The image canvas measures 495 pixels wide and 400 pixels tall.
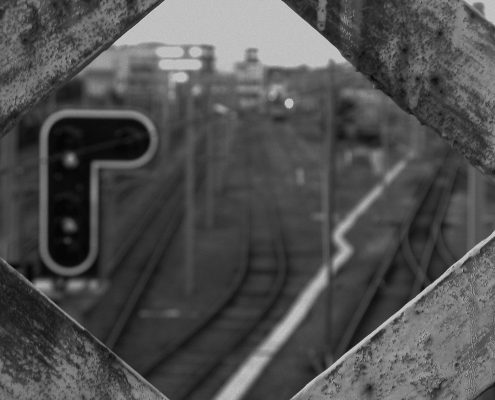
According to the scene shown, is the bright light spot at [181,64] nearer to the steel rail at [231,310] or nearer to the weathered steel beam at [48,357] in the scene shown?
the steel rail at [231,310]

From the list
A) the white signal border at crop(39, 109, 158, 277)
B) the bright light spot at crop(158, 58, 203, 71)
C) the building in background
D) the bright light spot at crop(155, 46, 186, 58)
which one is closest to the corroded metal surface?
the white signal border at crop(39, 109, 158, 277)

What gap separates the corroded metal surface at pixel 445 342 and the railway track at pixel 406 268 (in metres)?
17.7

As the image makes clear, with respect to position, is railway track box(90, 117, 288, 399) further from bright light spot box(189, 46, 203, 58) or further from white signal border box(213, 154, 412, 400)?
bright light spot box(189, 46, 203, 58)

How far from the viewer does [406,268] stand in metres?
27.8

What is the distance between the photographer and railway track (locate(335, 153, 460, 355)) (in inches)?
862

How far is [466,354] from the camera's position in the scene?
1.46m

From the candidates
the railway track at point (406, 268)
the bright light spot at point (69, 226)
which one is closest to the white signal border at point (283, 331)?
the railway track at point (406, 268)

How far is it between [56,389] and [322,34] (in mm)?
526

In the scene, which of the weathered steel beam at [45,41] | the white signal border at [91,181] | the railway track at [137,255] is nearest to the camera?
the weathered steel beam at [45,41]

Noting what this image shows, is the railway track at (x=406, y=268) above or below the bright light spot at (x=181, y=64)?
below

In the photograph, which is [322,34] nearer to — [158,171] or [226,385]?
[226,385]

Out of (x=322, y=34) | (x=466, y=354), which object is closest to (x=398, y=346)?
(x=466, y=354)

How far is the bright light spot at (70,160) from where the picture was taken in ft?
54.2

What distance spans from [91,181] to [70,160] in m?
0.41
